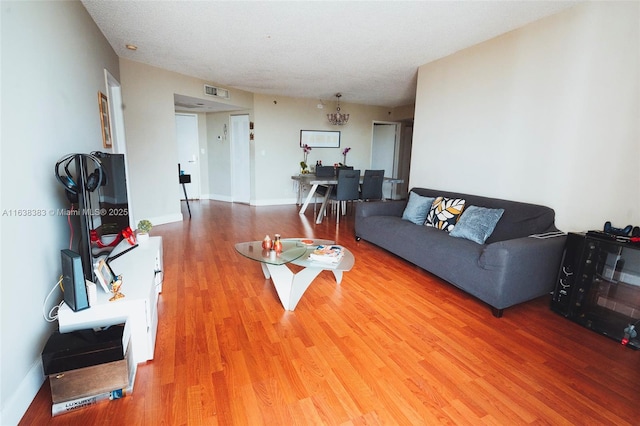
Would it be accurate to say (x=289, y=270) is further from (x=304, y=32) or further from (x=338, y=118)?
(x=338, y=118)

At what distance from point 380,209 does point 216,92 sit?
3579 millimetres

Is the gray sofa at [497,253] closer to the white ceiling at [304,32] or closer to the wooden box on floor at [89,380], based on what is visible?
the white ceiling at [304,32]

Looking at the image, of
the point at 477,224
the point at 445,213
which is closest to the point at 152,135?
the point at 445,213

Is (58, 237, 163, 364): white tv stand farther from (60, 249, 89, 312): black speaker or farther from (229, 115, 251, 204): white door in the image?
(229, 115, 251, 204): white door

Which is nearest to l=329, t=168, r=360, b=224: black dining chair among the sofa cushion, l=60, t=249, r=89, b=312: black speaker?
the sofa cushion

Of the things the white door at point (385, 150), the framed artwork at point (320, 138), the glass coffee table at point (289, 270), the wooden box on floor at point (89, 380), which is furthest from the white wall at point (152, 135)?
the white door at point (385, 150)

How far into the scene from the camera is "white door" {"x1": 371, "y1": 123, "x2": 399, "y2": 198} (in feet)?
25.7

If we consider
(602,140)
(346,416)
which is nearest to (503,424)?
(346,416)

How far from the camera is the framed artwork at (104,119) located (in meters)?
2.94

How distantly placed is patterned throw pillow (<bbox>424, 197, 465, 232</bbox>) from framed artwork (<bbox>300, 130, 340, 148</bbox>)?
159 inches

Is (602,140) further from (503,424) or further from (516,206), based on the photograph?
(503,424)

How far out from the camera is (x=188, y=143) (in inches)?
263

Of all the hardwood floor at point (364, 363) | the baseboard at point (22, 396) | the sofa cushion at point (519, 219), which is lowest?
the hardwood floor at point (364, 363)

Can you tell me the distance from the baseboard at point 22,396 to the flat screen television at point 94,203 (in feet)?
1.56
